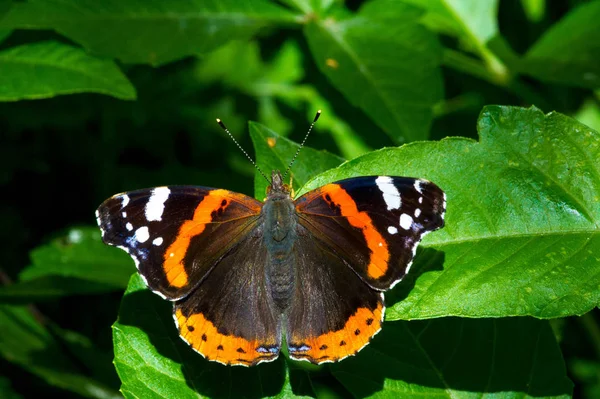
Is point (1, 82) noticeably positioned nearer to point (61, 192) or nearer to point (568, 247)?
point (61, 192)

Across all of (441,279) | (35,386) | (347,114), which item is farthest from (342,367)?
(35,386)

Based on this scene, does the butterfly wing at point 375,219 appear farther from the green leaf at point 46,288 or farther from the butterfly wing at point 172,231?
the green leaf at point 46,288

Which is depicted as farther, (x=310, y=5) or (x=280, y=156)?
(x=310, y=5)

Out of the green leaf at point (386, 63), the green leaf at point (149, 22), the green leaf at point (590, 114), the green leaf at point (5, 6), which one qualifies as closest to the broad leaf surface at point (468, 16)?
the green leaf at point (386, 63)

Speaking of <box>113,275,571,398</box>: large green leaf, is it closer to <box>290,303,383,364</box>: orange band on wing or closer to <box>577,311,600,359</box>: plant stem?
<box>290,303,383,364</box>: orange band on wing

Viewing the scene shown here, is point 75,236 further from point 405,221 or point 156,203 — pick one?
point 405,221

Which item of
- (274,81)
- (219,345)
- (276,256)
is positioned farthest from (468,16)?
(219,345)
